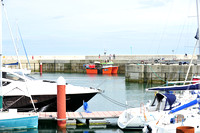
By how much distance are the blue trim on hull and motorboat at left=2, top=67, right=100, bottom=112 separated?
6.63ft

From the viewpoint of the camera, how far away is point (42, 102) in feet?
63.8

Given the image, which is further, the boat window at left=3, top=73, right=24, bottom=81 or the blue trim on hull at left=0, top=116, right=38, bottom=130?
the boat window at left=3, top=73, right=24, bottom=81

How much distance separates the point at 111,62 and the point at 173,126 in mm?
56173

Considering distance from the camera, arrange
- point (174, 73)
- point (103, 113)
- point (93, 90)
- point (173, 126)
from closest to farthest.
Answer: point (173, 126) < point (103, 113) < point (93, 90) < point (174, 73)

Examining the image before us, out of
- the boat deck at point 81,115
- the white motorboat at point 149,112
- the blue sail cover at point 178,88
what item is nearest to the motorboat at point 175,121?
the white motorboat at point 149,112

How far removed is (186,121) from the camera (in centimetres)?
1437

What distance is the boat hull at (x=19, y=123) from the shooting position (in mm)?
16172

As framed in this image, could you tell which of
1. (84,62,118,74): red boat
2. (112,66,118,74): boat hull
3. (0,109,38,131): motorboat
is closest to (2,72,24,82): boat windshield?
(0,109,38,131): motorboat

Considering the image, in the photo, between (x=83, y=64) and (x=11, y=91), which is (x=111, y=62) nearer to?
(x=83, y=64)

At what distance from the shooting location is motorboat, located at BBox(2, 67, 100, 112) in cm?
1884

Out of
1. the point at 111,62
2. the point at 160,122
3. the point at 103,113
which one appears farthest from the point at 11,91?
the point at 111,62

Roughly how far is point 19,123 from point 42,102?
10.7 feet

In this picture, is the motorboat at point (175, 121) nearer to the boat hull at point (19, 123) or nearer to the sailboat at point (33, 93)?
the boat hull at point (19, 123)

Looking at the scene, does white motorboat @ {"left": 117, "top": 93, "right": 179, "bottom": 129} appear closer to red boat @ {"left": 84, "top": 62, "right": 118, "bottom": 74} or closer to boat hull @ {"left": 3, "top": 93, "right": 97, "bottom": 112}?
boat hull @ {"left": 3, "top": 93, "right": 97, "bottom": 112}
